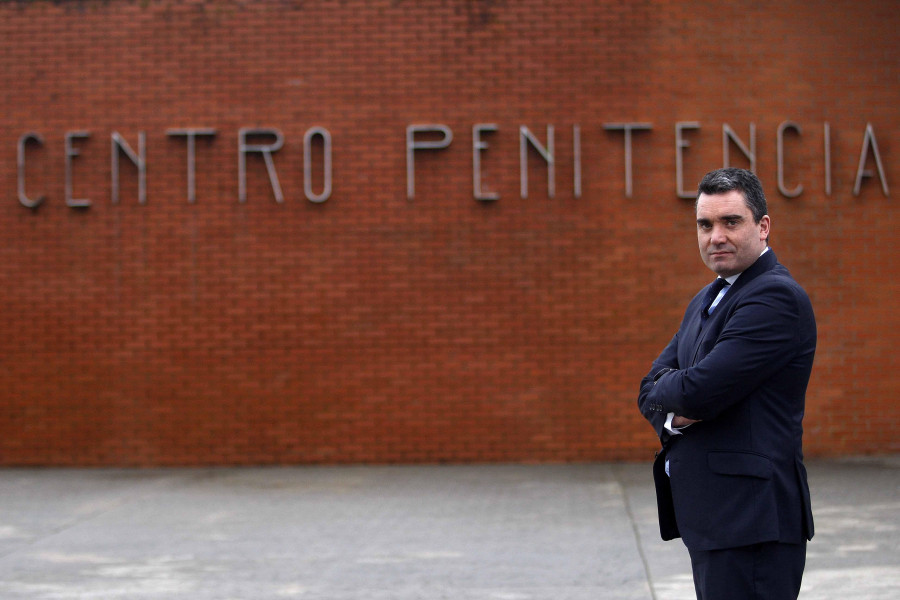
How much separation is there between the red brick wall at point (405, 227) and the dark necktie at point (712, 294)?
6.69 metres

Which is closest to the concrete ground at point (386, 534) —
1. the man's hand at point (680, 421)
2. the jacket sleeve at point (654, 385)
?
the jacket sleeve at point (654, 385)

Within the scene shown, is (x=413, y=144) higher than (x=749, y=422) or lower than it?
higher

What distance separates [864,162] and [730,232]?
7.55m

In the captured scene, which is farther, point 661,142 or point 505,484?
point 661,142

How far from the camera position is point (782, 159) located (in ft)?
32.0

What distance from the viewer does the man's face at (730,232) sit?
2912 mm

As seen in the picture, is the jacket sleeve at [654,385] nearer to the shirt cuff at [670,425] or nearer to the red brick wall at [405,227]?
the shirt cuff at [670,425]

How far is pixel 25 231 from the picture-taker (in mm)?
10094

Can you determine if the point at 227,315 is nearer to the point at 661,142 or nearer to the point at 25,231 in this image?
the point at 25,231

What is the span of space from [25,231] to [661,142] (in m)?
6.27

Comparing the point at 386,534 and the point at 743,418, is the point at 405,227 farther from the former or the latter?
the point at 743,418

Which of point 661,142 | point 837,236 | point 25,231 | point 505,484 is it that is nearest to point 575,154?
point 661,142

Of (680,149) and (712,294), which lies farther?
(680,149)

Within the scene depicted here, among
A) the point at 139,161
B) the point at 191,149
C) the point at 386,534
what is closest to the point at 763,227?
the point at 386,534
